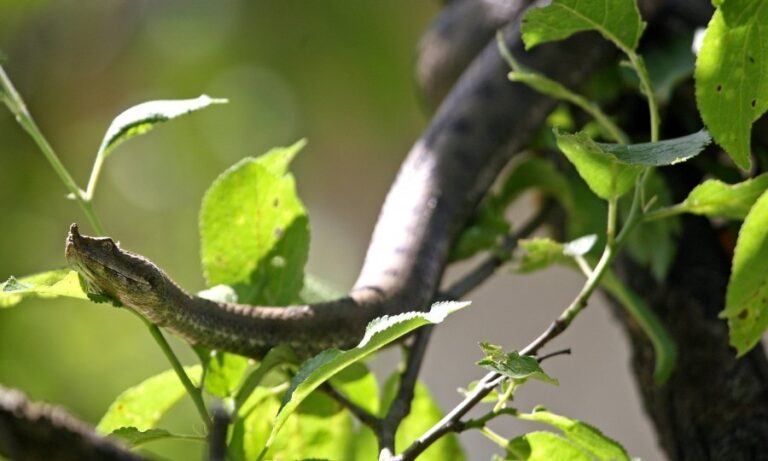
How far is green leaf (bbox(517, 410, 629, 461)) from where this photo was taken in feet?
2.48

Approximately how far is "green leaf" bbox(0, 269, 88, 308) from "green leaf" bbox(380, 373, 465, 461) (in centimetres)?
36

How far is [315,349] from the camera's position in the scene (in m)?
0.95

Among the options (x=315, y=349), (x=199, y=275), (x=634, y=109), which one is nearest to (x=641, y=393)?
(x=634, y=109)

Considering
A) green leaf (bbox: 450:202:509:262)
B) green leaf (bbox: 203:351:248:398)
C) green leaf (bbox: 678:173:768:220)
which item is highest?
green leaf (bbox: 450:202:509:262)

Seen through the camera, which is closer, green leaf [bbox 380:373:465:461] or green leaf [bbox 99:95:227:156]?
green leaf [bbox 99:95:227:156]

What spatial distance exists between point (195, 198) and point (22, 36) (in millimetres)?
643

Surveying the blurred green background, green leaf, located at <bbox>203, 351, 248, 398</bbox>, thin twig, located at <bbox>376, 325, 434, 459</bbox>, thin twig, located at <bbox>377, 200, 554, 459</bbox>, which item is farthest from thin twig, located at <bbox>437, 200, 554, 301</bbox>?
the blurred green background

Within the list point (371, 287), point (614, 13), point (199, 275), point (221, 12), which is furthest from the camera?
point (221, 12)

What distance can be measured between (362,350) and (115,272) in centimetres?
22

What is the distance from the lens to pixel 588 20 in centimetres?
81

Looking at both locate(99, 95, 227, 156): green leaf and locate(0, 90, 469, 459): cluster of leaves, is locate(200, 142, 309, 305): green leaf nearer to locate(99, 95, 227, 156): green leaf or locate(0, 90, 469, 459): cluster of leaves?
locate(0, 90, 469, 459): cluster of leaves

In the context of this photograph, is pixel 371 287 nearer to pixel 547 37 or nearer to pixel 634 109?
pixel 547 37

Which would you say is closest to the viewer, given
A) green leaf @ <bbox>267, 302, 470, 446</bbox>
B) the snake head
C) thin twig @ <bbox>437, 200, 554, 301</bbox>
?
green leaf @ <bbox>267, 302, 470, 446</bbox>

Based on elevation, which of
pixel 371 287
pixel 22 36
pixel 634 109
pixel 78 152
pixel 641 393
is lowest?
pixel 641 393
